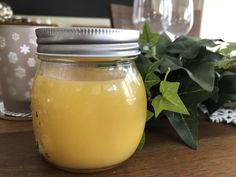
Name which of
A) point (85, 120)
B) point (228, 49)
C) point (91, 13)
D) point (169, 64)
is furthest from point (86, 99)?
point (91, 13)

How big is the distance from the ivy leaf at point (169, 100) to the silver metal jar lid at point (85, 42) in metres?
0.06

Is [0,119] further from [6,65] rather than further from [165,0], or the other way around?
[165,0]

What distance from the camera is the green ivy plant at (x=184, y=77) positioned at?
0.28 m

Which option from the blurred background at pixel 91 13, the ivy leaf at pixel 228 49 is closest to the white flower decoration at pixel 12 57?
the ivy leaf at pixel 228 49

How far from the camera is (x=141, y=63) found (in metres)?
0.34

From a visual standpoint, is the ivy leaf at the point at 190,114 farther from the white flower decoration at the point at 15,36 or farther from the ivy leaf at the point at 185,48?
the white flower decoration at the point at 15,36

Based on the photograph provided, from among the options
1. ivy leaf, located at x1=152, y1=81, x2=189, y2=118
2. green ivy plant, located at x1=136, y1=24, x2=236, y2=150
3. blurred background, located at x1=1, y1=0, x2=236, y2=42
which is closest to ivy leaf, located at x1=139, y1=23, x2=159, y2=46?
green ivy plant, located at x1=136, y1=24, x2=236, y2=150

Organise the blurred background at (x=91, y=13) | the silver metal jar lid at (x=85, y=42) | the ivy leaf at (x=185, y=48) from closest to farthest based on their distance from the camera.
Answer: the silver metal jar lid at (x=85, y=42)
the ivy leaf at (x=185, y=48)
the blurred background at (x=91, y=13)

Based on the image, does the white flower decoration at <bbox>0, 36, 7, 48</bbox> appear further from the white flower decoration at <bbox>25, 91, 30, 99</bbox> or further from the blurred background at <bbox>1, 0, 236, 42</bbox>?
the blurred background at <bbox>1, 0, 236, 42</bbox>

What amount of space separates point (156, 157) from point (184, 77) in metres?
0.11

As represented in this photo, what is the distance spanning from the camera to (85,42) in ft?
0.73

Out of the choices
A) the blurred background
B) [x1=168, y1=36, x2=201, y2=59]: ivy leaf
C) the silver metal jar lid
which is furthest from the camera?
the blurred background

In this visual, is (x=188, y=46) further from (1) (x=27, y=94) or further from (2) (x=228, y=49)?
(1) (x=27, y=94)

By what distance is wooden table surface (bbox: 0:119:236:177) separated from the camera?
0.24 m
